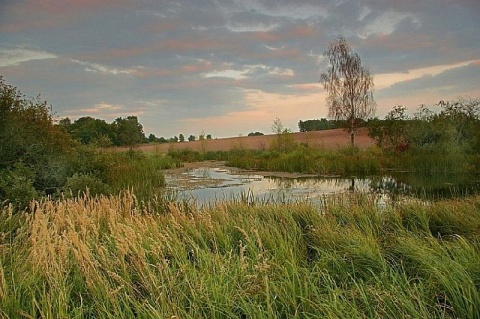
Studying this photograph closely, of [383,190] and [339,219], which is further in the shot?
[383,190]

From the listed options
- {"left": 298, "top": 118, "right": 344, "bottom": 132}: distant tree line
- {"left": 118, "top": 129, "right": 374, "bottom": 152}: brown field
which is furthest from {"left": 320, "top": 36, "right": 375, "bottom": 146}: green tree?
{"left": 298, "top": 118, "right": 344, "bottom": 132}: distant tree line

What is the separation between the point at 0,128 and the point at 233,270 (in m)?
10.4

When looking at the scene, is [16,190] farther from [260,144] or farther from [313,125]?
[313,125]

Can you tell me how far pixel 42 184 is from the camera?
1156 centimetres

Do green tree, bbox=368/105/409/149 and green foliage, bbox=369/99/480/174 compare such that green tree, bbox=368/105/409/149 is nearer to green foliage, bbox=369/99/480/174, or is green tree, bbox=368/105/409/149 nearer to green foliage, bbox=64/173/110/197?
green foliage, bbox=369/99/480/174

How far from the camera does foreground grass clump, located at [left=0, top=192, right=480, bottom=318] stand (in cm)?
321

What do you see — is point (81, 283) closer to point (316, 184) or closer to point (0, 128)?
point (0, 128)

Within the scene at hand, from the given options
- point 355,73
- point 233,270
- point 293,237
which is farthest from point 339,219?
point 355,73

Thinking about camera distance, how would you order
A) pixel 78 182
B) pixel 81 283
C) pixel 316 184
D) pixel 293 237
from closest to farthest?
pixel 81 283 → pixel 293 237 → pixel 78 182 → pixel 316 184

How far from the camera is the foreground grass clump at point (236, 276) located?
3.21 m

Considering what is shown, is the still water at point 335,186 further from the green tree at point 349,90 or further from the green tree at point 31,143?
the green tree at point 349,90

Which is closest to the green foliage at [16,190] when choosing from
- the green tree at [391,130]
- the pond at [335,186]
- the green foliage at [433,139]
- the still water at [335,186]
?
the pond at [335,186]

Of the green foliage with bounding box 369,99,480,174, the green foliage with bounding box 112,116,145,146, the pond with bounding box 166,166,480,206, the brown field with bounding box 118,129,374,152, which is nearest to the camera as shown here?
the pond with bounding box 166,166,480,206

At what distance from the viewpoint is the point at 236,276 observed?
3.67m
